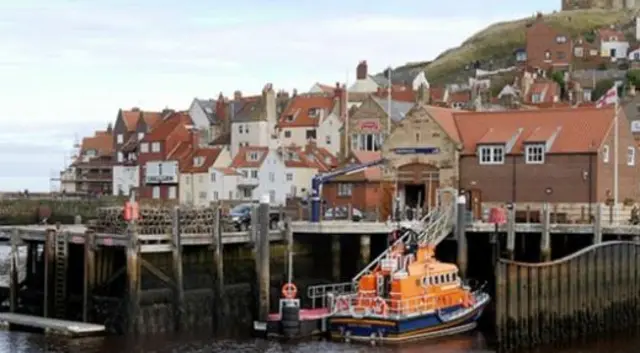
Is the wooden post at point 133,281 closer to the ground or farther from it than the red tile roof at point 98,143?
closer to the ground

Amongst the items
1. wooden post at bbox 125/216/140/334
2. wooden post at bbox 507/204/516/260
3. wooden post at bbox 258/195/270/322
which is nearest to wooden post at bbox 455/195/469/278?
wooden post at bbox 507/204/516/260

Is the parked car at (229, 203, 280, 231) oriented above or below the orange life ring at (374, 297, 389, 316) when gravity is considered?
above

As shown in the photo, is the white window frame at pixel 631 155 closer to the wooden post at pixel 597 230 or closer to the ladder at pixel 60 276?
the wooden post at pixel 597 230

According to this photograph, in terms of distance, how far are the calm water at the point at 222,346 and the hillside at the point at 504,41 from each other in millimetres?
113739

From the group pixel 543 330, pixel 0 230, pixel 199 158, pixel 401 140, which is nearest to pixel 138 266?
pixel 0 230

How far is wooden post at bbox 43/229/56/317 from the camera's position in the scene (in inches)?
1634

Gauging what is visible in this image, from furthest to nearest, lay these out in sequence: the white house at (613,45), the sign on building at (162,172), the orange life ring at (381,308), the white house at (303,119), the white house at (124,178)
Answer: the white house at (613,45) < the white house at (124,178) < the white house at (303,119) < the sign on building at (162,172) < the orange life ring at (381,308)

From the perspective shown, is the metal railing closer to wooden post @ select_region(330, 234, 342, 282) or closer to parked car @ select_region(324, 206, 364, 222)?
wooden post @ select_region(330, 234, 342, 282)

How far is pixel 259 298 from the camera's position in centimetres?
4159

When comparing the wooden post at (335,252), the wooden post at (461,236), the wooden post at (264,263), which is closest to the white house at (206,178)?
the wooden post at (335,252)

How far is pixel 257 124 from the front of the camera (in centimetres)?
9556

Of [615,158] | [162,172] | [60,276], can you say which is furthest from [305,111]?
[60,276]

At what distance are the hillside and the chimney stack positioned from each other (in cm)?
3110

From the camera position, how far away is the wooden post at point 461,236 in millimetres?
44656
